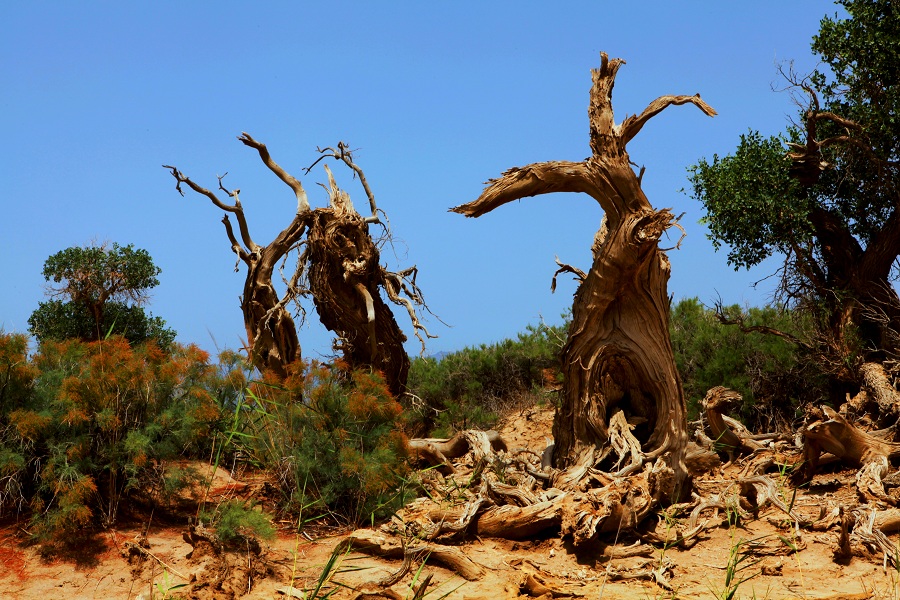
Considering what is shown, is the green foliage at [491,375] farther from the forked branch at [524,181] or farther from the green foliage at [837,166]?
the forked branch at [524,181]

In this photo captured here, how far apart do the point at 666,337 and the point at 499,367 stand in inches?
306

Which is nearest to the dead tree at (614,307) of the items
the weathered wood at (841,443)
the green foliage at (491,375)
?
the weathered wood at (841,443)

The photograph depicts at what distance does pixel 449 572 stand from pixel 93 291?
1018cm

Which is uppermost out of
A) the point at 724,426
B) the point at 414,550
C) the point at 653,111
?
the point at 653,111

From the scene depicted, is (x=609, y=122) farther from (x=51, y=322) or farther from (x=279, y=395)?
(x=51, y=322)

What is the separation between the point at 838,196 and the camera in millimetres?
11414

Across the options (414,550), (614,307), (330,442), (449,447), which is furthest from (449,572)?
(449,447)

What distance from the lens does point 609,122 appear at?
25.1 ft

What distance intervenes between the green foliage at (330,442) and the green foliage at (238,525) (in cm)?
69

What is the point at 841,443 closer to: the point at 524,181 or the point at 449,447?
the point at 449,447

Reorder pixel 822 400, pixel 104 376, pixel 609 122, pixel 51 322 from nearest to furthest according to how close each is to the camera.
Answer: pixel 104 376
pixel 609 122
pixel 822 400
pixel 51 322

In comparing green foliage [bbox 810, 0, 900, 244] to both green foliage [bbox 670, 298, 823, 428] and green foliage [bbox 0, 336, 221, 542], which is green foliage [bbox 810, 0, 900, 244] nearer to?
green foliage [bbox 670, 298, 823, 428]

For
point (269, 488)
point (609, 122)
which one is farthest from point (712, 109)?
point (269, 488)

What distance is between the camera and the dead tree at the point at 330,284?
10539 millimetres
